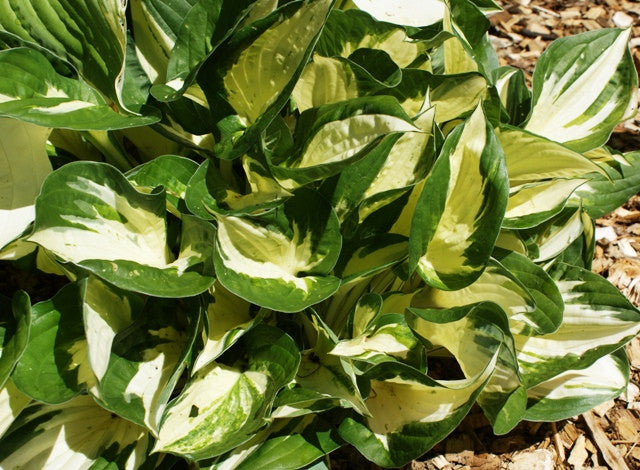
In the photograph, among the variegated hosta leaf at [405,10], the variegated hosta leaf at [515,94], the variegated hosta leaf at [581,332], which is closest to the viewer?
the variegated hosta leaf at [581,332]

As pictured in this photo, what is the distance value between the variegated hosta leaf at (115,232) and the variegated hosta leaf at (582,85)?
2.94 ft

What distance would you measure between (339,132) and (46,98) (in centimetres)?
53

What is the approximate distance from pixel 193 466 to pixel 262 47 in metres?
0.87

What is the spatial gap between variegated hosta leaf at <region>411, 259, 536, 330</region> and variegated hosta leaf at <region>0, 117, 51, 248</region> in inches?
32.3

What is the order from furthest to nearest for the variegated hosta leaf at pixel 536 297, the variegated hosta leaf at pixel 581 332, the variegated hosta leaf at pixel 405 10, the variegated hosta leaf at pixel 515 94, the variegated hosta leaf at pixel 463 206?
the variegated hosta leaf at pixel 515 94, the variegated hosta leaf at pixel 405 10, the variegated hosta leaf at pixel 581 332, the variegated hosta leaf at pixel 536 297, the variegated hosta leaf at pixel 463 206

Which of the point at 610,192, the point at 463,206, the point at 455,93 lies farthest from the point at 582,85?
the point at 463,206

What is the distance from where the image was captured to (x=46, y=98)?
47.2 inches

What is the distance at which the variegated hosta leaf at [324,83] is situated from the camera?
1215 mm

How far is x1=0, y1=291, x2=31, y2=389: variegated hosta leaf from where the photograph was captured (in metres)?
1.11

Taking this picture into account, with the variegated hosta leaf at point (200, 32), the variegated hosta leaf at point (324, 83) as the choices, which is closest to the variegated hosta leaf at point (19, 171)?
the variegated hosta leaf at point (200, 32)

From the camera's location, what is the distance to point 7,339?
1246 millimetres

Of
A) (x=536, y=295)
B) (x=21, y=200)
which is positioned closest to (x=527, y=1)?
(x=536, y=295)

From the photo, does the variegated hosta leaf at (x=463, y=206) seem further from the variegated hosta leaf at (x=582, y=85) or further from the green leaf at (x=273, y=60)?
the variegated hosta leaf at (x=582, y=85)

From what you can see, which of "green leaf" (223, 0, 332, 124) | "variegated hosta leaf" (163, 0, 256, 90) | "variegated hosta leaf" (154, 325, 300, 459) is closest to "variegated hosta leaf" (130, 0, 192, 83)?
"variegated hosta leaf" (163, 0, 256, 90)
